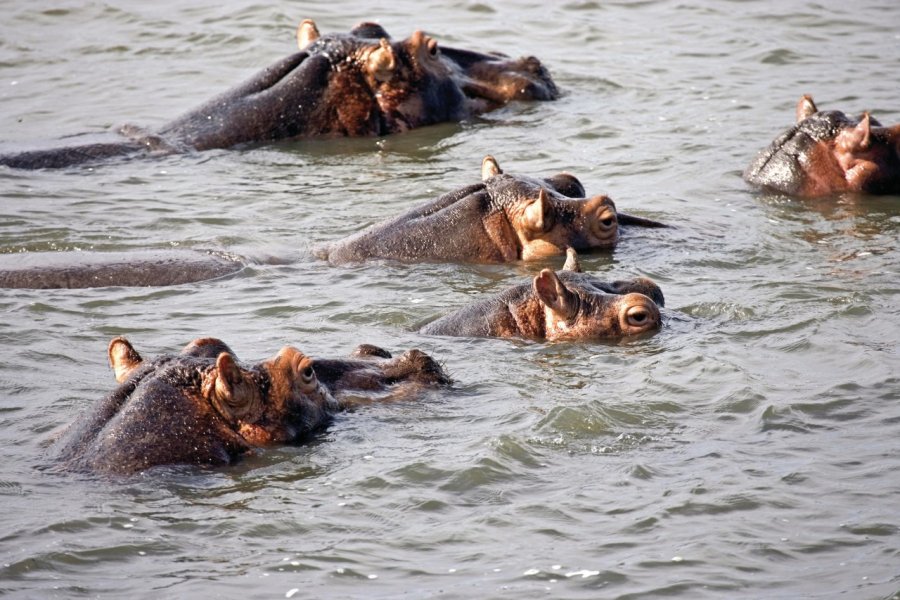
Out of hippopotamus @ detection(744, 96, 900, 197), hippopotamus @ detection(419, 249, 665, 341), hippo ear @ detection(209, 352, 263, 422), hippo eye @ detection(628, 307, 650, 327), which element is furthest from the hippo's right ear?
hippopotamus @ detection(744, 96, 900, 197)

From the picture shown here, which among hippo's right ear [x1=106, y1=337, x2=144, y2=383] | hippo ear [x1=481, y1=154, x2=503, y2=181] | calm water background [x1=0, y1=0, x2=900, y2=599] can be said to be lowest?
calm water background [x1=0, y1=0, x2=900, y2=599]

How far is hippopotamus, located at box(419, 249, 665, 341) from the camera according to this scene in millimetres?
8812

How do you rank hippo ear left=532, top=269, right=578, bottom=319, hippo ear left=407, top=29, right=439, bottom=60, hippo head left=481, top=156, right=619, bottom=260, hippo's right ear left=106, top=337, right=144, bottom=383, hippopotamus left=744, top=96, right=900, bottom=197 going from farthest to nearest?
hippo ear left=407, top=29, right=439, bottom=60 < hippopotamus left=744, top=96, right=900, bottom=197 < hippo head left=481, top=156, right=619, bottom=260 < hippo ear left=532, top=269, right=578, bottom=319 < hippo's right ear left=106, top=337, right=144, bottom=383

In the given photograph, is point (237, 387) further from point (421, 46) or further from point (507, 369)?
point (421, 46)

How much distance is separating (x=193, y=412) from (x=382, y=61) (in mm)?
7237

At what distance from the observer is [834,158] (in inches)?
488

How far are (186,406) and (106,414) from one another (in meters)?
0.39

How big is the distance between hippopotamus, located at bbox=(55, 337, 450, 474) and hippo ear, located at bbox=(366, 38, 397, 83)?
670 cm

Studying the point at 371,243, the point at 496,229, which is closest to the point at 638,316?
the point at 496,229

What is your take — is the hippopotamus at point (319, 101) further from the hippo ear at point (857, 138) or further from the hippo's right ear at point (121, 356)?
the hippo's right ear at point (121, 356)

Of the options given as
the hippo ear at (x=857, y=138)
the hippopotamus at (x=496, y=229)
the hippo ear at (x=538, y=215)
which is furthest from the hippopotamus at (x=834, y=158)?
the hippo ear at (x=538, y=215)

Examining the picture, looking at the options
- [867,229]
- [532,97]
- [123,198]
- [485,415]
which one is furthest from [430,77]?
[485,415]

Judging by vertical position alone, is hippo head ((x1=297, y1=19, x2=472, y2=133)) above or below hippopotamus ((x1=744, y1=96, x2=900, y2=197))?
above

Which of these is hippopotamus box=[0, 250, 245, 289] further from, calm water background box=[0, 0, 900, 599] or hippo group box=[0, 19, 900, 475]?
calm water background box=[0, 0, 900, 599]
